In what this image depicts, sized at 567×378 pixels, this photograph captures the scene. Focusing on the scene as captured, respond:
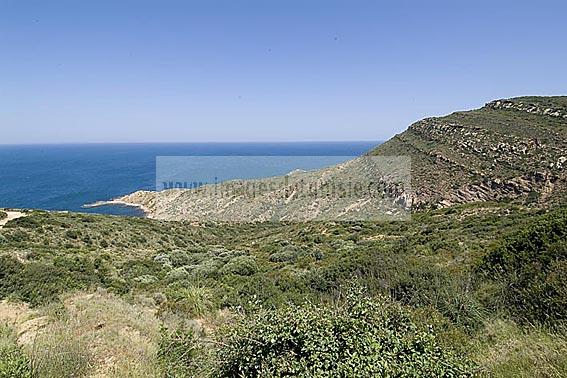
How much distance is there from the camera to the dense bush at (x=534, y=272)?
14.0ft

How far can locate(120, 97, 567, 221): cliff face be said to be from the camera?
79.0 feet

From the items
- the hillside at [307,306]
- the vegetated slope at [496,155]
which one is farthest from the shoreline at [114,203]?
the vegetated slope at [496,155]

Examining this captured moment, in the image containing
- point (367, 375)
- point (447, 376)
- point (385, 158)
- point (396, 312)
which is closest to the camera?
point (367, 375)

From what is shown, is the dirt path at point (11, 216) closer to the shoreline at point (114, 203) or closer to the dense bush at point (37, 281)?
the dense bush at point (37, 281)

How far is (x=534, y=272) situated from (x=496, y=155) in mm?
25710

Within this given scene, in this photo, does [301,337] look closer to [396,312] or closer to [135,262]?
[396,312]

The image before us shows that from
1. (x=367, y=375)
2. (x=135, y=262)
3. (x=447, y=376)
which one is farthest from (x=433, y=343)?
(x=135, y=262)

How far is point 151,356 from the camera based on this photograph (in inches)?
152

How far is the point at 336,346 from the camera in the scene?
278cm

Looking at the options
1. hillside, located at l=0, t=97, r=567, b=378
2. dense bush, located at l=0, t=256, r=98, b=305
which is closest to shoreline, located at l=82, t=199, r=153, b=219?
hillside, located at l=0, t=97, r=567, b=378

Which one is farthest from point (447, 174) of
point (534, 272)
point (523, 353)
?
point (523, 353)

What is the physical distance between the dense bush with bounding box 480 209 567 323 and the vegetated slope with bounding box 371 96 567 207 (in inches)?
617

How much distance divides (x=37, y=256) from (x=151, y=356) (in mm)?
11569

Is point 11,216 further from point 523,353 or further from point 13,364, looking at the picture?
point 523,353
